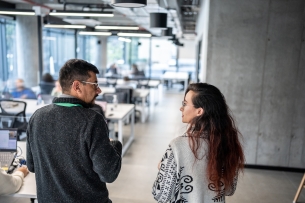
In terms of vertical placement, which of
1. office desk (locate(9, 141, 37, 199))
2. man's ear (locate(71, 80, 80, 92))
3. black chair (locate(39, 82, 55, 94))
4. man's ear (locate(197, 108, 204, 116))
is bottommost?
black chair (locate(39, 82, 55, 94))

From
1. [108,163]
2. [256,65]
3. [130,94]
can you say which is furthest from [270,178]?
[130,94]

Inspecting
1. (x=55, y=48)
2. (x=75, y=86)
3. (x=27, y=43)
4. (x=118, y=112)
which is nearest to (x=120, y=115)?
(x=118, y=112)

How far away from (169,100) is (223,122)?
1196cm

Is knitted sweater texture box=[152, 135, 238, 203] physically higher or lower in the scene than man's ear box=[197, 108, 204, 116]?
lower

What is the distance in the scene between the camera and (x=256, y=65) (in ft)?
17.1

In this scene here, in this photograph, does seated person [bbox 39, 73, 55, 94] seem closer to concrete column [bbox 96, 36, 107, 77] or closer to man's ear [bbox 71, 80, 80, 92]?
man's ear [bbox 71, 80, 80, 92]

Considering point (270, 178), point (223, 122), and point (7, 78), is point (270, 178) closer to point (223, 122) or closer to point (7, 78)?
point (223, 122)

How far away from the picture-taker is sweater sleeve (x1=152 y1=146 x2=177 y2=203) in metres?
1.56

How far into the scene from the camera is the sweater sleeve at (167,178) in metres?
1.56

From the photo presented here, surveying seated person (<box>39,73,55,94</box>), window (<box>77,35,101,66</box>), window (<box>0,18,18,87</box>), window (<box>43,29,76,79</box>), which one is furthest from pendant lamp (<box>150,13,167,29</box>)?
window (<box>77,35,101,66</box>)

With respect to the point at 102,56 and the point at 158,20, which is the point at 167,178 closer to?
the point at 158,20

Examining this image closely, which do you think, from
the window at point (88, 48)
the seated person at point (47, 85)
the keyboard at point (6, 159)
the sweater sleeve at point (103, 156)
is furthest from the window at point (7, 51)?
the sweater sleeve at point (103, 156)

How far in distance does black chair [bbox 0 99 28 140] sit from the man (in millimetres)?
4372

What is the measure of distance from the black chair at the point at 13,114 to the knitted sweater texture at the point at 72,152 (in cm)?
440
